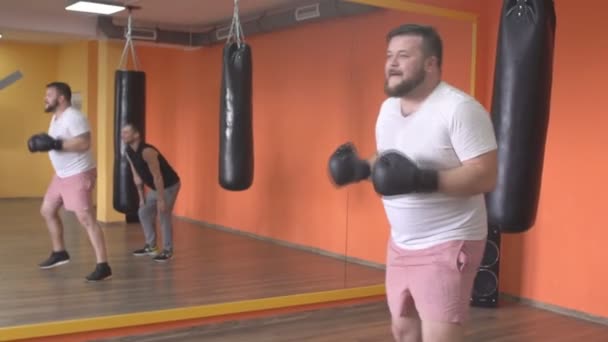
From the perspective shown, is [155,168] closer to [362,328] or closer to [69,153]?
[69,153]

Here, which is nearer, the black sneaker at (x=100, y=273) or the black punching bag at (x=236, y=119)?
the black punching bag at (x=236, y=119)

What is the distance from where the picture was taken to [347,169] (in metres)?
1.84

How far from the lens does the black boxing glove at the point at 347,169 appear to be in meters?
1.84

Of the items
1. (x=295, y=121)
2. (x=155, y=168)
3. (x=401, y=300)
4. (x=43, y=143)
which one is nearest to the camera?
(x=401, y=300)

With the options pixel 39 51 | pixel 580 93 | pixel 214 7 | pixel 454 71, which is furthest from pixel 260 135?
pixel 580 93

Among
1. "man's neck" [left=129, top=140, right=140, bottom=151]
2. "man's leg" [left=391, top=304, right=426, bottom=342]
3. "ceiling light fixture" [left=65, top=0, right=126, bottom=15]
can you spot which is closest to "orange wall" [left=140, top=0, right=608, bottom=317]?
"ceiling light fixture" [left=65, top=0, right=126, bottom=15]

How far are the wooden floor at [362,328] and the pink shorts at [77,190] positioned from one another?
988mm

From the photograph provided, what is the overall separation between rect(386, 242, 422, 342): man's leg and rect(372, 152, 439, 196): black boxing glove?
10.3 inches

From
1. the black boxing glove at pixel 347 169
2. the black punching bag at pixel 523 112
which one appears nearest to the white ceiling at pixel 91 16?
the black punching bag at pixel 523 112

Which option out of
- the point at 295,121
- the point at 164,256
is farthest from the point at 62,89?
the point at 295,121

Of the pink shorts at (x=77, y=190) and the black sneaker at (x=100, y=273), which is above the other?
the pink shorts at (x=77, y=190)

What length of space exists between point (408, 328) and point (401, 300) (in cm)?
10

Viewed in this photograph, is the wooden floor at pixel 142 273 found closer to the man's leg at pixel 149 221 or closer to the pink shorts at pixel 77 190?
the man's leg at pixel 149 221

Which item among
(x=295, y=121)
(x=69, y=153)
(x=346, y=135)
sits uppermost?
(x=295, y=121)
